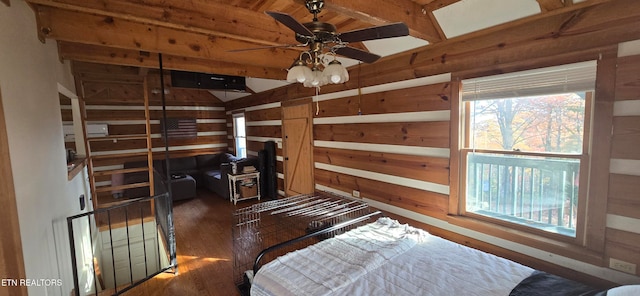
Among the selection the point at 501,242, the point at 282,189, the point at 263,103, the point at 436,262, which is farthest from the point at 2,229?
the point at 263,103

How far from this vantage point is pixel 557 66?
78.7 inches

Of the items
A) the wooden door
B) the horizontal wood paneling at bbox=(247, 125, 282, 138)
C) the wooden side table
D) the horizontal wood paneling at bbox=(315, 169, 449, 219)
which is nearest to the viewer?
the horizontal wood paneling at bbox=(315, 169, 449, 219)

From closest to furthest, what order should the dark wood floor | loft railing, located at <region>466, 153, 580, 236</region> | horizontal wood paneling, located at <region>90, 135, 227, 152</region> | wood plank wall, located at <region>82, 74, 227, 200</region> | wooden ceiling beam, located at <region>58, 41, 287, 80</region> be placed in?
loft railing, located at <region>466, 153, 580, 236</region>
the dark wood floor
wooden ceiling beam, located at <region>58, 41, 287, 80</region>
wood plank wall, located at <region>82, 74, 227, 200</region>
horizontal wood paneling, located at <region>90, 135, 227, 152</region>

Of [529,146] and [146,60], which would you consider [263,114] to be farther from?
[529,146]

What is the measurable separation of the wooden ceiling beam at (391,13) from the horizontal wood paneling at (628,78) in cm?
128

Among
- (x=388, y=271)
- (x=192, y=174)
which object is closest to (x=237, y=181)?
(x=192, y=174)

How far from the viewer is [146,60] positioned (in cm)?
349

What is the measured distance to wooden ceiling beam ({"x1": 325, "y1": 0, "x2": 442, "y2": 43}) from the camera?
5.85 ft

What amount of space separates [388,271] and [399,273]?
0.08 metres

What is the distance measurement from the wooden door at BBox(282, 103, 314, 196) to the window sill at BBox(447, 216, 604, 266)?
263cm

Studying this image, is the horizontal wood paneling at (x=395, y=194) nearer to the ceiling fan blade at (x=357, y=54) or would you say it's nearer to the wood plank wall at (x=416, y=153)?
the wood plank wall at (x=416, y=153)

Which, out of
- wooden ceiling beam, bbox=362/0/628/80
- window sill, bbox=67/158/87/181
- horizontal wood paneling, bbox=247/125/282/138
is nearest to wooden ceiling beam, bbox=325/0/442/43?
wooden ceiling beam, bbox=362/0/628/80

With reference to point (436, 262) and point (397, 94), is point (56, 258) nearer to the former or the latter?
point (436, 262)

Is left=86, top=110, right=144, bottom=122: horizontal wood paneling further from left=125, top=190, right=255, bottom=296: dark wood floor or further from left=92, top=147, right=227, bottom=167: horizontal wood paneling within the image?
left=125, top=190, right=255, bottom=296: dark wood floor
